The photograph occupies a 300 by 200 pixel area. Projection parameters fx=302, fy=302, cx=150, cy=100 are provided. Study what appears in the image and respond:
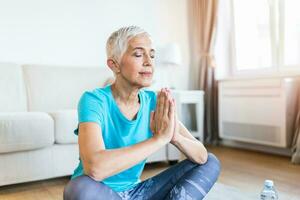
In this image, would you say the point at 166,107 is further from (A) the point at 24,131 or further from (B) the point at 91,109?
(A) the point at 24,131

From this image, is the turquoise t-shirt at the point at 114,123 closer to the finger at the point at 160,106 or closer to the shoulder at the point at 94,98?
the shoulder at the point at 94,98

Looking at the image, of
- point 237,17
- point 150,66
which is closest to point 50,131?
point 150,66

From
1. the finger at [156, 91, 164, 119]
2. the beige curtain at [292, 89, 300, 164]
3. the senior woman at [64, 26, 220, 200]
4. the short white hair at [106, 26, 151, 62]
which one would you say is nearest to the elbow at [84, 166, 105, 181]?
the senior woman at [64, 26, 220, 200]

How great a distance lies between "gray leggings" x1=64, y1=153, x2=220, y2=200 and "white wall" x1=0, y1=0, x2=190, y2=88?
7.58 ft

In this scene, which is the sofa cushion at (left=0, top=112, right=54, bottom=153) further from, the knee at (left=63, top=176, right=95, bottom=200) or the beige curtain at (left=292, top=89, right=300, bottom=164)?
the beige curtain at (left=292, top=89, right=300, bottom=164)

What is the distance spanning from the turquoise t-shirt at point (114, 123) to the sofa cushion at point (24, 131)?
1.04 m

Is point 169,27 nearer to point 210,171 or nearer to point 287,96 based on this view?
point 287,96

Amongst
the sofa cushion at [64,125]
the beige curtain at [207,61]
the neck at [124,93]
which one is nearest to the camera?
the neck at [124,93]

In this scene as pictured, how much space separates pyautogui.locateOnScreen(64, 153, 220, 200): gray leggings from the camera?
825 millimetres

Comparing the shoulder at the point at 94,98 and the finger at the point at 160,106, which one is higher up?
the shoulder at the point at 94,98

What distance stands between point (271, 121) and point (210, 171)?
6.81 ft

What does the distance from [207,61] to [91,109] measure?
9.78 ft

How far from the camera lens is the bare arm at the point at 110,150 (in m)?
0.82

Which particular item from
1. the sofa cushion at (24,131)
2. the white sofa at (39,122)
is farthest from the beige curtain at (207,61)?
the sofa cushion at (24,131)
